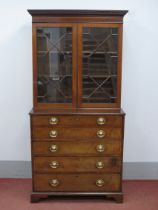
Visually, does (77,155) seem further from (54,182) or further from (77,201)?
(77,201)

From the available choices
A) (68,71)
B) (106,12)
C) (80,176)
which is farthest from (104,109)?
(106,12)

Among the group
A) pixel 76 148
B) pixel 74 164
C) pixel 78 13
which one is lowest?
pixel 74 164

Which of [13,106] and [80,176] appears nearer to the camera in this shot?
[80,176]

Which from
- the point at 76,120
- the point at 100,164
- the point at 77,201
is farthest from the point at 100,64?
the point at 77,201

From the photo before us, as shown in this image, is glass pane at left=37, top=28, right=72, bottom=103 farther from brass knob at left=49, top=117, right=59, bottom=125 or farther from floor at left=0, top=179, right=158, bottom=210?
floor at left=0, top=179, right=158, bottom=210

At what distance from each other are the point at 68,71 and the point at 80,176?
0.91 m

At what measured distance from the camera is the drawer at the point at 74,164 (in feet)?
8.68

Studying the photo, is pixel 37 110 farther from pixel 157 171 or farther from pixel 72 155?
pixel 157 171

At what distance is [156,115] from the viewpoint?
3.07m

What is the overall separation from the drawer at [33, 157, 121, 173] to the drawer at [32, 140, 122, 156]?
0.15 ft

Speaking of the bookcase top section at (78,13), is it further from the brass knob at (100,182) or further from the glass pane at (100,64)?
the brass knob at (100,182)

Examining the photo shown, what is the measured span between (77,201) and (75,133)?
623 millimetres

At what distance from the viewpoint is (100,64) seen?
259 centimetres

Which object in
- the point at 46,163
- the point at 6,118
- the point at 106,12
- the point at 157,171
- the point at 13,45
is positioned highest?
the point at 106,12
